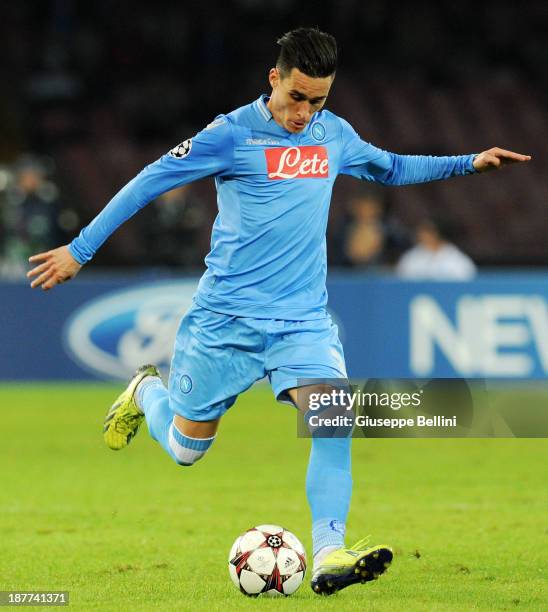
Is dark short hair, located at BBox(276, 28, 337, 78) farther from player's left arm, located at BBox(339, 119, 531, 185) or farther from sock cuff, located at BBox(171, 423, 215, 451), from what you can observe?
sock cuff, located at BBox(171, 423, 215, 451)

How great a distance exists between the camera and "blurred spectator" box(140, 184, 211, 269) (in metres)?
16.6

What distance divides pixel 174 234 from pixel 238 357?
1094cm

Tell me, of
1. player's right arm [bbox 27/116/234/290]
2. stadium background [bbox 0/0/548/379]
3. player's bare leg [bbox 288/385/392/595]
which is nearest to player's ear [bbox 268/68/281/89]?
player's right arm [bbox 27/116/234/290]

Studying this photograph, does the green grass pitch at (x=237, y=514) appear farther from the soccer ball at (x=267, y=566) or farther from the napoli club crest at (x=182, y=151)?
the napoli club crest at (x=182, y=151)

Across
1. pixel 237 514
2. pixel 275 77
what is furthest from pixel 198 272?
pixel 275 77

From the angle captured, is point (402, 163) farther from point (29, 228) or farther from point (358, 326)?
point (29, 228)

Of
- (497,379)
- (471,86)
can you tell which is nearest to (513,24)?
(471,86)

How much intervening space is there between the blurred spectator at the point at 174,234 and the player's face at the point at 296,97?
1073 centimetres

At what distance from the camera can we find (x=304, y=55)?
5.46m

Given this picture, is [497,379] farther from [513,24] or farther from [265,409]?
[513,24]

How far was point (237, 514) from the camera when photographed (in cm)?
774

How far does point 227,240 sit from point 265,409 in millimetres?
7504

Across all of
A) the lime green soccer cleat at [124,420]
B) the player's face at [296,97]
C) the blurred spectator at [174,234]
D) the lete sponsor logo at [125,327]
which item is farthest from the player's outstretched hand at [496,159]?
the blurred spectator at [174,234]

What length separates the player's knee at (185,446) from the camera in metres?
6.02
